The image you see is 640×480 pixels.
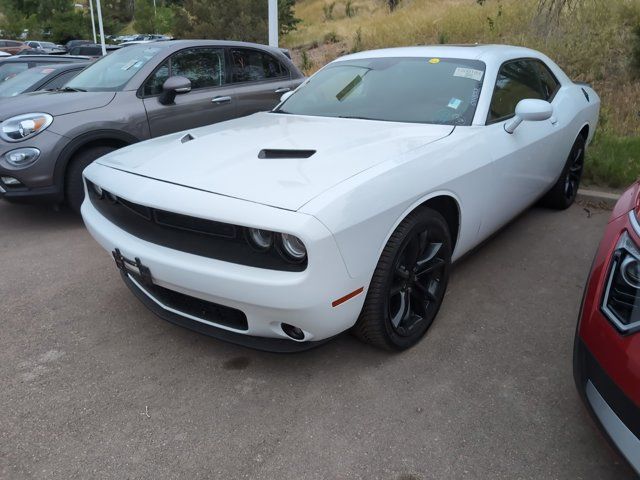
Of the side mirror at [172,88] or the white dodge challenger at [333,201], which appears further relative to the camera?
the side mirror at [172,88]

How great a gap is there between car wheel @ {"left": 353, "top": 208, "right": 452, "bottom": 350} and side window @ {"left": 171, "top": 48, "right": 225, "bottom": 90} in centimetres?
352

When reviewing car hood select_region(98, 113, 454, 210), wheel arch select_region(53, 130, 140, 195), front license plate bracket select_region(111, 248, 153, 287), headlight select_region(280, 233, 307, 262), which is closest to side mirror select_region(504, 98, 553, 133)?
car hood select_region(98, 113, 454, 210)

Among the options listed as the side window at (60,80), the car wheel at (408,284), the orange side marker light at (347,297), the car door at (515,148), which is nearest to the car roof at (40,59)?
the side window at (60,80)

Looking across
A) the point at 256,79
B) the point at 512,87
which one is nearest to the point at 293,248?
the point at 512,87

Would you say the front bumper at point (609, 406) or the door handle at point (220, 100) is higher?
the door handle at point (220, 100)

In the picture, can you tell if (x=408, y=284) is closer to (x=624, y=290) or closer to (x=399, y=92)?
(x=624, y=290)

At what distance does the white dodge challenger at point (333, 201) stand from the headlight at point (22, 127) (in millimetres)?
1722

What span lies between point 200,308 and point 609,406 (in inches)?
66.2

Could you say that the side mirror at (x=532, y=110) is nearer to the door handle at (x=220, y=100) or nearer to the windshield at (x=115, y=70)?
the door handle at (x=220, y=100)

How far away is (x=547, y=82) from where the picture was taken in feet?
13.9

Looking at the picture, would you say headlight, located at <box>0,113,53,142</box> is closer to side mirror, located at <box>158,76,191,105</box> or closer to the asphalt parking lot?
side mirror, located at <box>158,76,191,105</box>

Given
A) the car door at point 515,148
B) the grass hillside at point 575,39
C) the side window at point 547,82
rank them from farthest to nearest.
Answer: the grass hillside at point 575,39
the side window at point 547,82
the car door at point 515,148

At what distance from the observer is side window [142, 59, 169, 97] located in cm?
484

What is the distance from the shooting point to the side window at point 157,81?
15.9 ft
